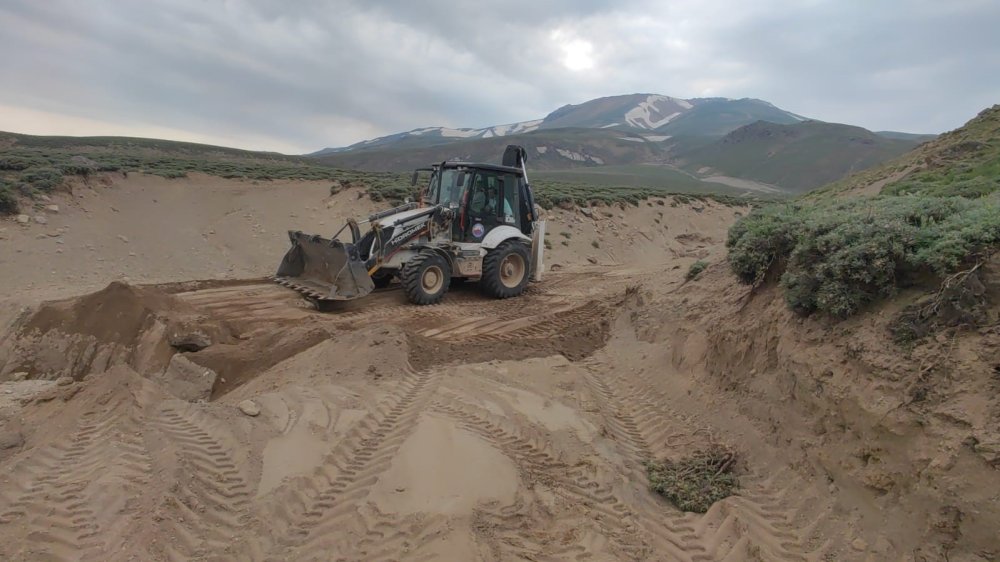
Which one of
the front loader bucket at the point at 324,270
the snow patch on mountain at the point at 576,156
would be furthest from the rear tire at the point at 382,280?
the snow patch on mountain at the point at 576,156

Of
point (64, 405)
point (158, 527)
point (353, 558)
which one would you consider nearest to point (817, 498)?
point (353, 558)

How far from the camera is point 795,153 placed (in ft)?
315

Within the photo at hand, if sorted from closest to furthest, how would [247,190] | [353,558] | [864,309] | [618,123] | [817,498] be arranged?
[353,558]
[817,498]
[864,309]
[247,190]
[618,123]

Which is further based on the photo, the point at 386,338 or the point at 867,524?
the point at 386,338

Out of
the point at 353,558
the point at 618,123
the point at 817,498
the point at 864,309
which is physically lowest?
the point at 353,558

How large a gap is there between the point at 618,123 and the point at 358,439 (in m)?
197

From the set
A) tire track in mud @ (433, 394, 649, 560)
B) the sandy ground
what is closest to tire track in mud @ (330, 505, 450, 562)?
the sandy ground

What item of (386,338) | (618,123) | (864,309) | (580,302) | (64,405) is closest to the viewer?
(864,309)

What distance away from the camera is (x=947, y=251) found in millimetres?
3555

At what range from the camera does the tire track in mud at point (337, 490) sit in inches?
128

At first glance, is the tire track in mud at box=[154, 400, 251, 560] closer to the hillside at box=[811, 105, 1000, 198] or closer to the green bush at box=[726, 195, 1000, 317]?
the green bush at box=[726, 195, 1000, 317]

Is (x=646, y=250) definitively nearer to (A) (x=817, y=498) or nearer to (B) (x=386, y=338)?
(B) (x=386, y=338)

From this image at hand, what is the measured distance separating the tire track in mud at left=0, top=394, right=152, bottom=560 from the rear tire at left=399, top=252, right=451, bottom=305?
16.4 ft

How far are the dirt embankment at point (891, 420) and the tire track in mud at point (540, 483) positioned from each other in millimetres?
1342
